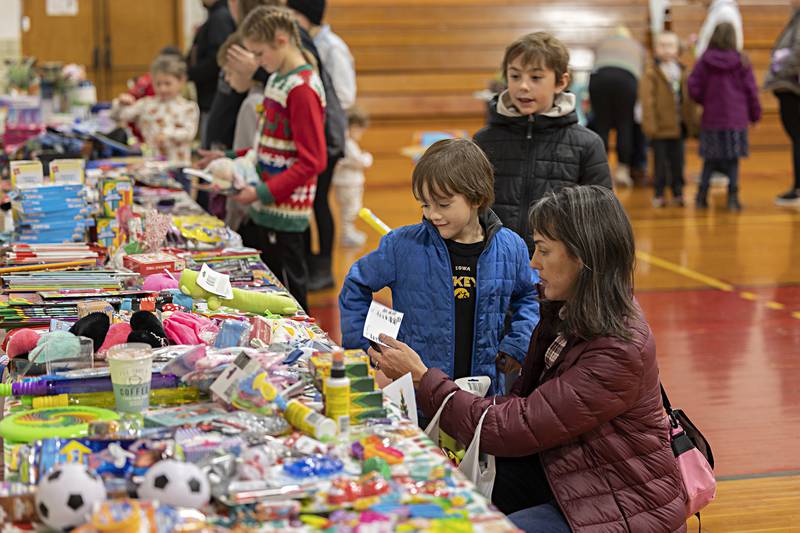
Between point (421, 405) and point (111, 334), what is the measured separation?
80 centimetres

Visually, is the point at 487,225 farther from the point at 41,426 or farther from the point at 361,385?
the point at 41,426

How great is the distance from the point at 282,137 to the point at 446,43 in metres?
9.98

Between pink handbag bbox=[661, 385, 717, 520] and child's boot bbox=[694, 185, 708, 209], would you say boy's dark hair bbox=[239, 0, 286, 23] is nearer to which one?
pink handbag bbox=[661, 385, 717, 520]

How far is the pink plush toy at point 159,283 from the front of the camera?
11.7 ft

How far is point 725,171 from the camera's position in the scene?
10.7m

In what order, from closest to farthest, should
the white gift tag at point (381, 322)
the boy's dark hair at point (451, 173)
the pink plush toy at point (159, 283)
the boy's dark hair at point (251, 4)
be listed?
1. the white gift tag at point (381, 322)
2. the boy's dark hair at point (451, 173)
3. the pink plush toy at point (159, 283)
4. the boy's dark hair at point (251, 4)

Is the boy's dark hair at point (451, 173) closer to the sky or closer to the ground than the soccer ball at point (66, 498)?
closer to the sky

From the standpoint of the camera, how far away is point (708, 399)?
16.6 feet

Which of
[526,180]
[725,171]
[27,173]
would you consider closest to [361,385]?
[526,180]

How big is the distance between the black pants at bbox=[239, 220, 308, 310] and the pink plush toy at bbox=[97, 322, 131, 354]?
2404 mm

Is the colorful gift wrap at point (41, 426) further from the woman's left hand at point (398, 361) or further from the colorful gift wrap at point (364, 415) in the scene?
the woman's left hand at point (398, 361)

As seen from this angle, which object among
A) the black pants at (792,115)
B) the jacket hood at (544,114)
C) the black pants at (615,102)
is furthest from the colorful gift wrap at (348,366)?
the black pants at (615,102)

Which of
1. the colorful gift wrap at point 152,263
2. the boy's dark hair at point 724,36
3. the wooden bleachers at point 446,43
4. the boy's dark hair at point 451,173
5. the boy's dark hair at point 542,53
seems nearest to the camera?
the boy's dark hair at point 451,173

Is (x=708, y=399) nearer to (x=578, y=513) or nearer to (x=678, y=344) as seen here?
(x=678, y=344)
